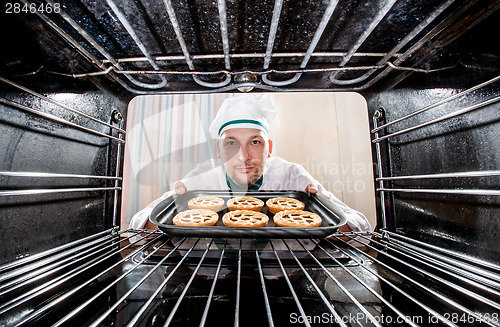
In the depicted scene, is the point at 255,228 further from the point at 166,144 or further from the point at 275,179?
the point at 166,144

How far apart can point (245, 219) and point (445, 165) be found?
0.67 m

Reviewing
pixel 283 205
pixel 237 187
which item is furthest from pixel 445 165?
pixel 237 187

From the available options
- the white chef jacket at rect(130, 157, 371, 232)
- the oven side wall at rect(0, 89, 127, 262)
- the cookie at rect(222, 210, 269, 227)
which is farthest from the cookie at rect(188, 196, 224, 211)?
the white chef jacket at rect(130, 157, 371, 232)

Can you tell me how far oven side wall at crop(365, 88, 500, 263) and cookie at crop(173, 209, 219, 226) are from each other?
24.8 inches

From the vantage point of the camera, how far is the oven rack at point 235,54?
1.45ft

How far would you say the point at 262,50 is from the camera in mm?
600

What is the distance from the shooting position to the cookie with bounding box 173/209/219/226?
2.76 ft

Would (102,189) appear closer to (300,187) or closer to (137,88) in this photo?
(137,88)

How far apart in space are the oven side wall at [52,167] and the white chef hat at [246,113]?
94 cm

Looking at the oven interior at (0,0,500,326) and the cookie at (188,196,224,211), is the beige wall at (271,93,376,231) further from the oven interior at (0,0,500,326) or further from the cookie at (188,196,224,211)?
the oven interior at (0,0,500,326)

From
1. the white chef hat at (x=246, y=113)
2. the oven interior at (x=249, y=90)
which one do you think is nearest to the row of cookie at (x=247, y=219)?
the oven interior at (x=249, y=90)

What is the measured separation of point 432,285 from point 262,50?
69 centimetres

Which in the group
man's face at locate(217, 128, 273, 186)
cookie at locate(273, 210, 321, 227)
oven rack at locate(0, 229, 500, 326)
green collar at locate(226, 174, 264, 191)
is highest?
man's face at locate(217, 128, 273, 186)

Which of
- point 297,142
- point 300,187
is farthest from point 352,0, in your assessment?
point 297,142
